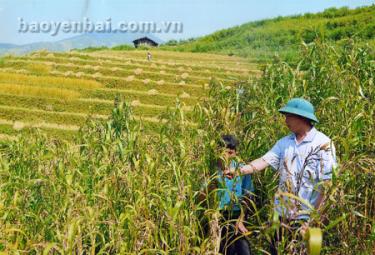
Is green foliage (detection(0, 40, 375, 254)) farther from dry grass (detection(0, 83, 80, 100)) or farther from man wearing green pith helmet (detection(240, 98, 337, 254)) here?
dry grass (detection(0, 83, 80, 100))

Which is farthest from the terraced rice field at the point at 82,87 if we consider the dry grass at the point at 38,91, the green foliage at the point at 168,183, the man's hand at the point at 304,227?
the man's hand at the point at 304,227

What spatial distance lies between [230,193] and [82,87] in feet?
33.7

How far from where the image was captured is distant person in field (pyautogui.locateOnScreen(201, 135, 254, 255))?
3127 millimetres

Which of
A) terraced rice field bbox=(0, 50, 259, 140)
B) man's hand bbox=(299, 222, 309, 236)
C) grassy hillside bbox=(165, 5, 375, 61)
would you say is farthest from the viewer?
grassy hillside bbox=(165, 5, 375, 61)

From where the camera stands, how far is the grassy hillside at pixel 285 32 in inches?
780

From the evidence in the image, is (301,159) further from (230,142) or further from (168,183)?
(168,183)

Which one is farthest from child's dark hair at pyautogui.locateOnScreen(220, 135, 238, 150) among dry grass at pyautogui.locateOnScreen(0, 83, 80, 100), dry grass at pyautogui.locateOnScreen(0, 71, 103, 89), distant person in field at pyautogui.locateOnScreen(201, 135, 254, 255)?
dry grass at pyautogui.locateOnScreen(0, 71, 103, 89)

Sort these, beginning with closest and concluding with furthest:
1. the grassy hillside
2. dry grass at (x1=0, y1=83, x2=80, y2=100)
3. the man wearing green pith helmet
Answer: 1. the man wearing green pith helmet
2. dry grass at (x1=0, y1=83, x2=80, y2=100)
3. the grassy hillside

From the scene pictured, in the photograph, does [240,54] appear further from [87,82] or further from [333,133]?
[333,133]

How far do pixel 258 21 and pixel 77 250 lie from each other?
91.5ft

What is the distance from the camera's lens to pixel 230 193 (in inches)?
120

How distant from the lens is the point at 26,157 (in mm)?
4480

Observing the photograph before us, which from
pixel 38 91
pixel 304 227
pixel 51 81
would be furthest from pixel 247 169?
pixel 51 81

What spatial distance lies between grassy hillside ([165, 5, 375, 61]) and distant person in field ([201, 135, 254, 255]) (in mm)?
12597
